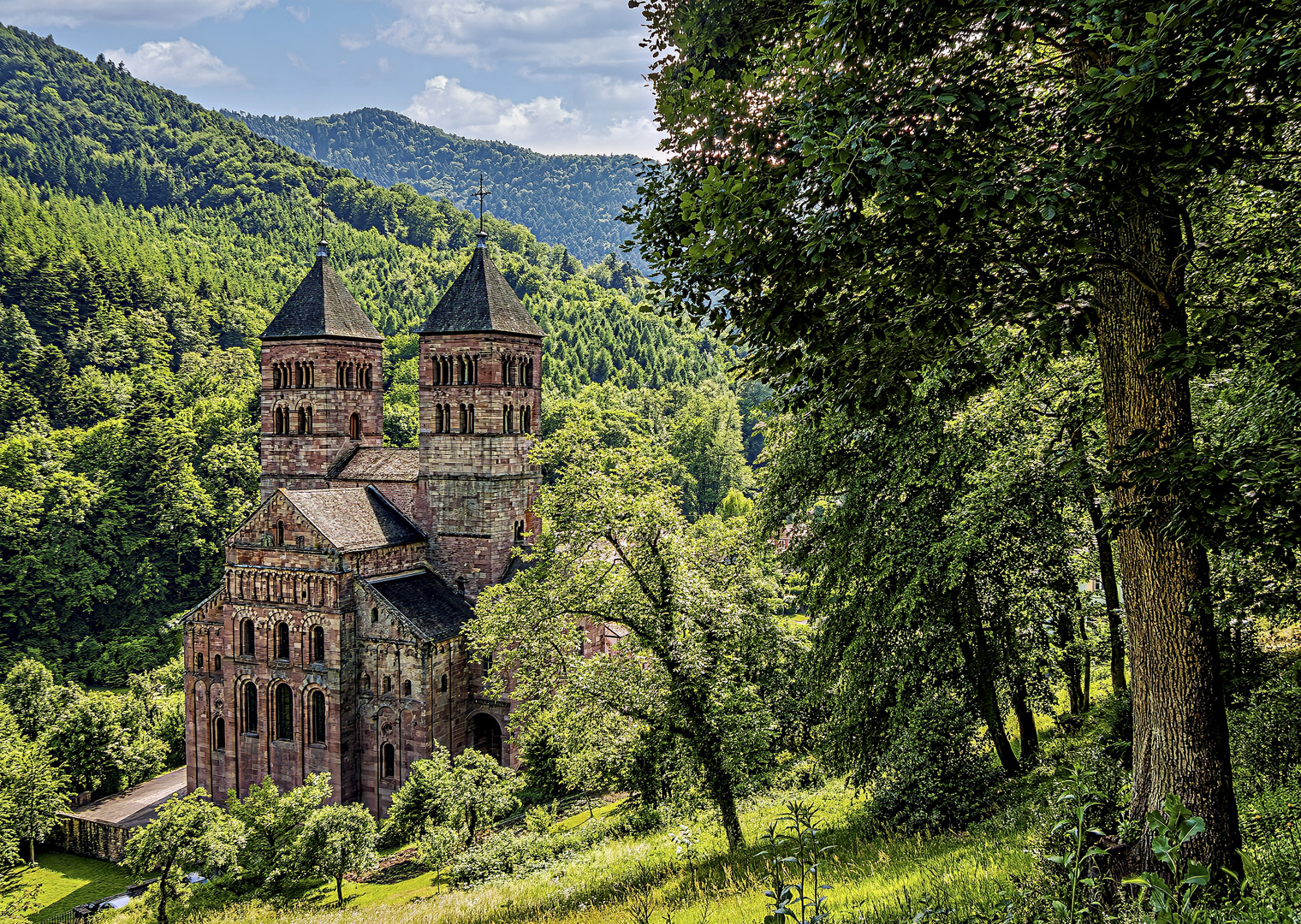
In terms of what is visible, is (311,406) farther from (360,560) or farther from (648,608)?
(648,608)

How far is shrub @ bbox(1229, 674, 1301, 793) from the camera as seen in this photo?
823cm

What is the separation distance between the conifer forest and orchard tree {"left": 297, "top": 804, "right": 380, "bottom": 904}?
0.36 feet

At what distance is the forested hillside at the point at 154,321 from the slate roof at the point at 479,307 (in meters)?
35.5

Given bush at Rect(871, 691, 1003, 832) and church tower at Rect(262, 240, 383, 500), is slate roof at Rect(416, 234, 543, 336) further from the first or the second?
bush at Rect(871, 691, 1003, 832)

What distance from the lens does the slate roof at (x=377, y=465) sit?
1334 inches

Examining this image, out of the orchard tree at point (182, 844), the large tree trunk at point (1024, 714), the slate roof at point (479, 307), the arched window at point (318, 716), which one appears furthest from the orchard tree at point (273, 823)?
the large tree trunk at point (1024, 714)

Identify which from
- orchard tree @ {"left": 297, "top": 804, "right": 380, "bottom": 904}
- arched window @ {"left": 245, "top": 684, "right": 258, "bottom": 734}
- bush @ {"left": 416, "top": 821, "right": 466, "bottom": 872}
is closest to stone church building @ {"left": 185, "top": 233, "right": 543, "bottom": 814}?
arched window @ {"left": 245, "top": 684, "right": 258, "bottom": 734}

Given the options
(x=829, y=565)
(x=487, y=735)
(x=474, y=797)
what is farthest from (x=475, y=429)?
(x=829, y=565)

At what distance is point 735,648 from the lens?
51.7 ft

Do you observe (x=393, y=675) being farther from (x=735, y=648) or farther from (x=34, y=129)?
(x=34, y=129)

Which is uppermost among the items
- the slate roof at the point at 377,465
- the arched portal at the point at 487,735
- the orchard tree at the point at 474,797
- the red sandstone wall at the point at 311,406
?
the red sandstone wall at the point at 311,406

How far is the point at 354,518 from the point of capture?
1208 inches

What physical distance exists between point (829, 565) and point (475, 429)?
20165mm

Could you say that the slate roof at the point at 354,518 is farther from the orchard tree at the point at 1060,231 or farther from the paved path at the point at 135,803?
the orchard tree at the point at 1060,231
